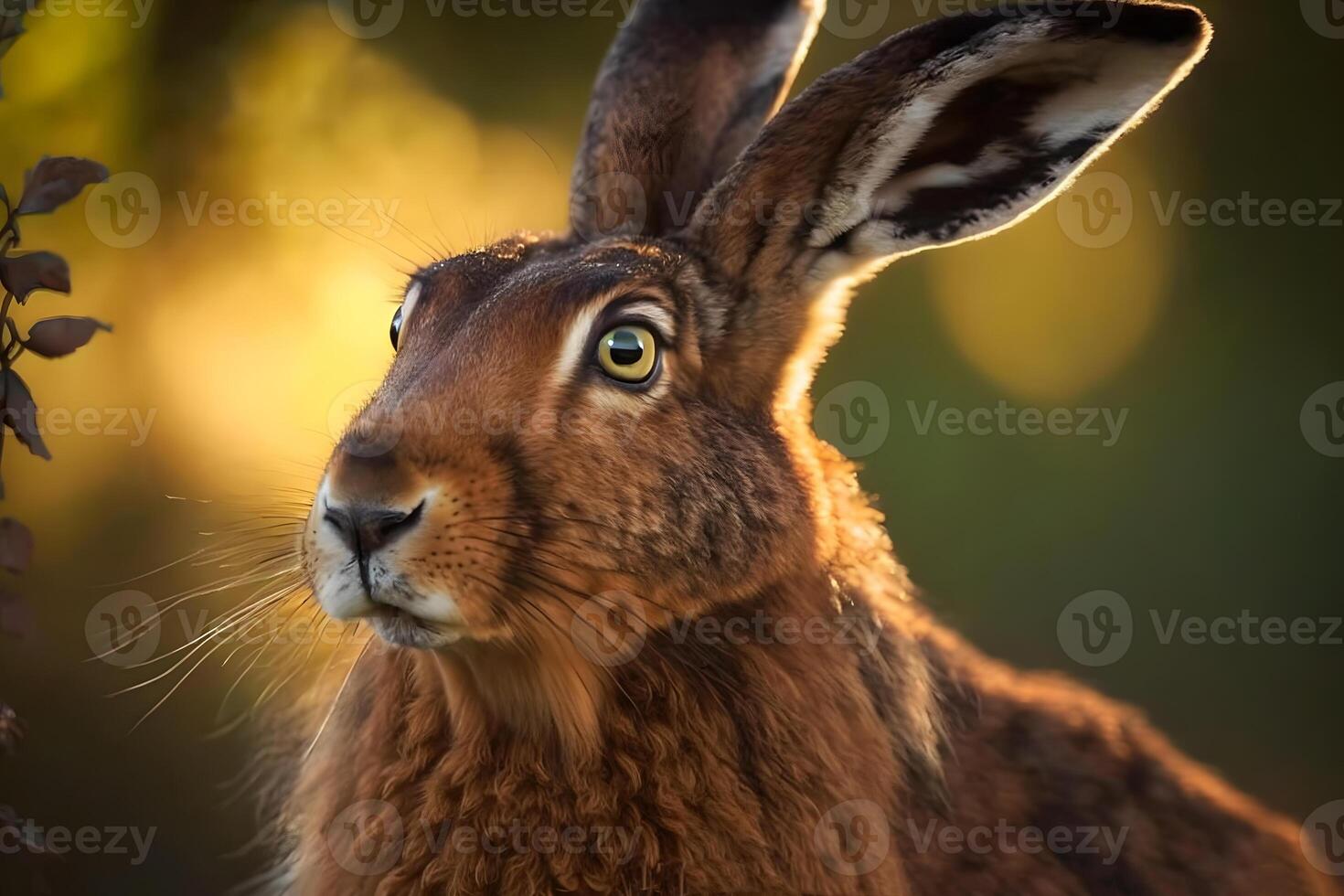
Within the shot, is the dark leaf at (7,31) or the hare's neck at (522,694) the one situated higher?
the dark leaf at (7,31)

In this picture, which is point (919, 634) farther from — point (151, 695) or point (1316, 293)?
point (1316, 293)

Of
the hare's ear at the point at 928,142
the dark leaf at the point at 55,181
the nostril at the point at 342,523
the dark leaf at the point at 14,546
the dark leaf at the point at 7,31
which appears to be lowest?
the dark leaf at the point at 14,546

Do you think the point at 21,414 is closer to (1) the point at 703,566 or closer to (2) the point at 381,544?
(2) the point at 381,544

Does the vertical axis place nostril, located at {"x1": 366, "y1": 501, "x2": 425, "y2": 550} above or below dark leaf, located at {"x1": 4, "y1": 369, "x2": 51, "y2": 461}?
below

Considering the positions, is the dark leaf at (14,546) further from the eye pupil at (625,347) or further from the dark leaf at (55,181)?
the eye pupil at (625,347)

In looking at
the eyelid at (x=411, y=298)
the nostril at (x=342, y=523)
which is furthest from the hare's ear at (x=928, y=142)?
the nostril at (x=342, y=523)

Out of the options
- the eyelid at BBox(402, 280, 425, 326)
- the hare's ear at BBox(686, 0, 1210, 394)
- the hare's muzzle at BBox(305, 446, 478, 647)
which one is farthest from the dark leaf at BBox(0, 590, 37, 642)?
the hare's ear at BBox(686, 0, 1210, 394)

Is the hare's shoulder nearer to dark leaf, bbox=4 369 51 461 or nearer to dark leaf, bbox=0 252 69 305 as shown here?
dark leaf, bbox=4 369 51 461
